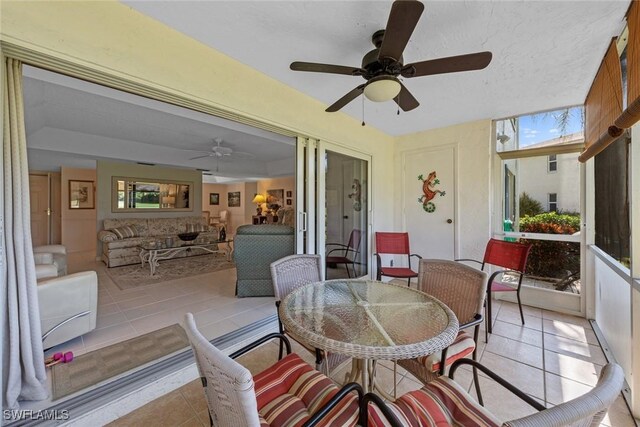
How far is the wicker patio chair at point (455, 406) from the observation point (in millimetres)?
579

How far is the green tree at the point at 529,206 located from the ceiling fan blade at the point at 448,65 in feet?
8.40

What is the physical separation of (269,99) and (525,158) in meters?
3.40

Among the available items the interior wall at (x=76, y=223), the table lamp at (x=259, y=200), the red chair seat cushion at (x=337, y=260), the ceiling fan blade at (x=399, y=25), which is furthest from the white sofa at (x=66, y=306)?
the table lamp at (x=259, y=200)

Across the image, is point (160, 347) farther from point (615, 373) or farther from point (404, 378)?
point (615, 373)

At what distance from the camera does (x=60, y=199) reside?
6473 millimetres

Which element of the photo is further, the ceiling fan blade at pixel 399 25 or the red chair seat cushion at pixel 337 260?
the red chair seat cushion at pixel 337 260

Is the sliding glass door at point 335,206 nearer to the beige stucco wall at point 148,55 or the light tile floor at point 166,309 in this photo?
the beige stucco wall at point 148,55

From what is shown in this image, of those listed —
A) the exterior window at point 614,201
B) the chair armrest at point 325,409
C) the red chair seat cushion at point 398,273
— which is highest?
the exterior window at point 614,201

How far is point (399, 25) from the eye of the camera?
1.23 m

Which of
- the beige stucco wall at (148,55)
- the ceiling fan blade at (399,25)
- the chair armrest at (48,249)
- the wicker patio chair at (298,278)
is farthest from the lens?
the chair armrest at (48,249)

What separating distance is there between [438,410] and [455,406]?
86 millimetres

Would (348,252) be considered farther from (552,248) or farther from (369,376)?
(552,248)

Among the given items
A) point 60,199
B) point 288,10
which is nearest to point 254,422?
point 288,10

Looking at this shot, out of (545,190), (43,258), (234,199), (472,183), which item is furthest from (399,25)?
(234,199)
